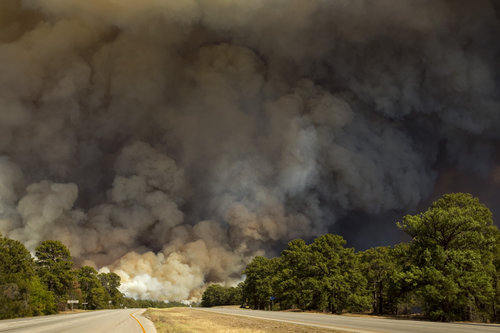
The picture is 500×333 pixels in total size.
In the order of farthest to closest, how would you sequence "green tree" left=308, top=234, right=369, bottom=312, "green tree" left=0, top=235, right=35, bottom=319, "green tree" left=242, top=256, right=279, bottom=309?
"green tree" left=242, top=256, right=279, bottom=309, "green tree" left=308, top=234, right=369, bottom=312, "green tree" left=0, top=235, right=35, bottom=319

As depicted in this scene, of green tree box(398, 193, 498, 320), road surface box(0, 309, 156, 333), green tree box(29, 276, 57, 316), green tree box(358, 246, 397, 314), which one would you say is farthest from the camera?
green tree box(358, 246, 397, 314)

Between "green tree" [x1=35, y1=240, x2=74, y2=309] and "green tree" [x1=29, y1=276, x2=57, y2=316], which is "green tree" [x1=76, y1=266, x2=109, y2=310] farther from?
"green tree" [x1=29, y1=276, x2=57, y2=316]

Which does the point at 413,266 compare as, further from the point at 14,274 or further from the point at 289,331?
the point at 14,274

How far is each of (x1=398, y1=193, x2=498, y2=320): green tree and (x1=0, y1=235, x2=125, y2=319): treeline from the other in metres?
58.8

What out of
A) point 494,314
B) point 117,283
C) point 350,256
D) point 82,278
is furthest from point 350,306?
point 117,283


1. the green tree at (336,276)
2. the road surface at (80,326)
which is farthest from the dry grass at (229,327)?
the green tree at (336,276)

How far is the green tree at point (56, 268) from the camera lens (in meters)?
85.3

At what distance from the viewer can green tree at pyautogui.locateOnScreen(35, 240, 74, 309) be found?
85.3m

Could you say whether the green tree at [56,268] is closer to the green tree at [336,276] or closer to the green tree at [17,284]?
the green tree at [17,284]

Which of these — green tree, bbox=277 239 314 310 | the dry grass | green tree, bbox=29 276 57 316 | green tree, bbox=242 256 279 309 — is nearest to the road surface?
the dry grass

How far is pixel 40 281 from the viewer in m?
81.3

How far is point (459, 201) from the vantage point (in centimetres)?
5550

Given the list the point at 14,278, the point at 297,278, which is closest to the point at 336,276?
the point at 297,278

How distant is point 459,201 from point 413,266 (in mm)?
15661
